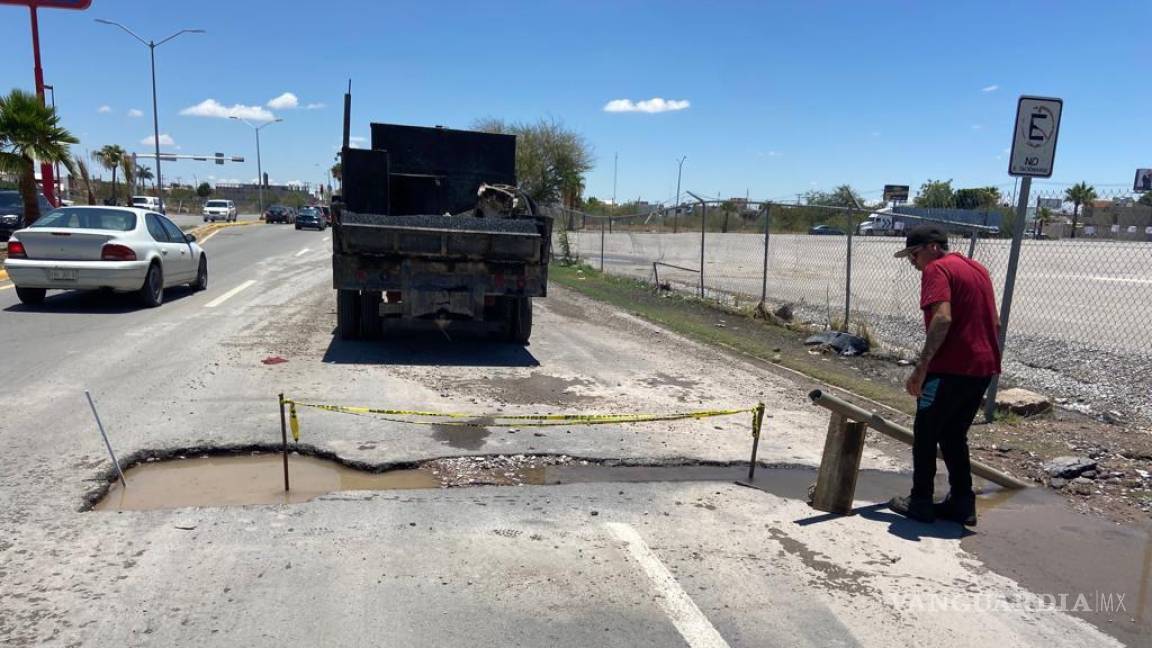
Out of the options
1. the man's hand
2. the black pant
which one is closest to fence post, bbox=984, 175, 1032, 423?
the black pant

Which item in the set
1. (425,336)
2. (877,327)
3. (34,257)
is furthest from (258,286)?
(877,327)

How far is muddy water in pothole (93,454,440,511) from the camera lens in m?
4.45

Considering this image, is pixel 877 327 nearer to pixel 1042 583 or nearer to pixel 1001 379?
pixel 1001 379

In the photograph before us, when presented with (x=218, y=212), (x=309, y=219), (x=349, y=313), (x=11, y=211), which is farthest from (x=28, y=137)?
(x=218, y=212)

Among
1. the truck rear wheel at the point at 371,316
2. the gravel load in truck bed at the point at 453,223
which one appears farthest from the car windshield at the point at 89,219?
the gravel load in truck bed at the point at 453,223

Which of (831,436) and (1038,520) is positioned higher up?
(831,436)

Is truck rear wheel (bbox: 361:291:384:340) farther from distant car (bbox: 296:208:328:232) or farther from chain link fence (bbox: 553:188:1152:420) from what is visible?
distant car (bbox: 296:208:328:232)

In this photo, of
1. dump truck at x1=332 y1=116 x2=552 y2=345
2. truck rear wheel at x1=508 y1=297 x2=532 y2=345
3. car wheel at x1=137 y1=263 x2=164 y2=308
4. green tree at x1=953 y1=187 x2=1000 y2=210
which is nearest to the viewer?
dump truck at x1=332 y1=116 x2=552 y2=345

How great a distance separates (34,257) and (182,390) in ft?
18.5

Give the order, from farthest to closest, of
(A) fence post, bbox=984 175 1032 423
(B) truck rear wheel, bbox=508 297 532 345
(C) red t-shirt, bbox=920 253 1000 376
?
1. (B) truck rear wheel, bbox=508 297 532 345
2. (A) fence post, bbox=984 175 1032 423
3. (C) red t-shirt, bbox=920 253 1000 376

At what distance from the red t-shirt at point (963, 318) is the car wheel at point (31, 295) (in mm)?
11522

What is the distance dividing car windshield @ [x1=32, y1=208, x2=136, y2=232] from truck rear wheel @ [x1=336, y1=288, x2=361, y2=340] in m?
→ 4.28

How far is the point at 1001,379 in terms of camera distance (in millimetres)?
8516

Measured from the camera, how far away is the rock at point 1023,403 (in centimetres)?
702
